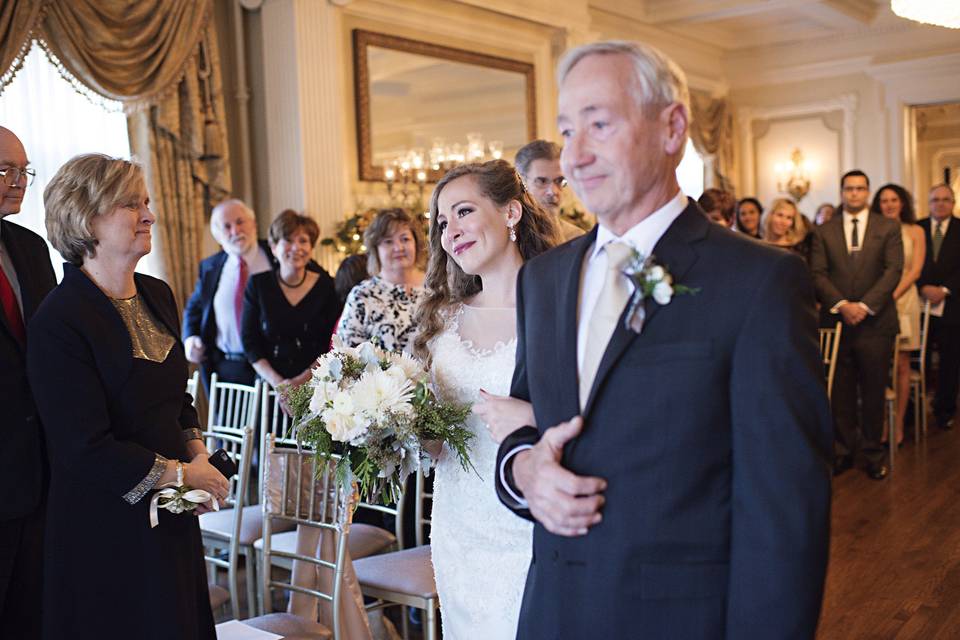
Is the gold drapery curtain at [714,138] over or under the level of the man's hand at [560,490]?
over

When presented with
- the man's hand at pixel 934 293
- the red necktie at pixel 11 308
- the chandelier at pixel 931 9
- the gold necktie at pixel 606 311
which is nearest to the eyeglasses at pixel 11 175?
the red necktie at pixel 11 308

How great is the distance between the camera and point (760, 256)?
1399 mm

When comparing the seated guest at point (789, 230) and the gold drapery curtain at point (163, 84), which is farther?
the seated guest at point (789, 230)

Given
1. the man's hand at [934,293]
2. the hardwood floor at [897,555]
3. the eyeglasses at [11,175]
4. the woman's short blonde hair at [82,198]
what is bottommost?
the hardwood floor at [897,555]

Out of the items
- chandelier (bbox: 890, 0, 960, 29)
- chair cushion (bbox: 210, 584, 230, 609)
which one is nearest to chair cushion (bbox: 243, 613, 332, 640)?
chair cushion (bbox: 210, 584, 230, 609)

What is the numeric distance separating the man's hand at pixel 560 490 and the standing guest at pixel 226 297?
4.36 m

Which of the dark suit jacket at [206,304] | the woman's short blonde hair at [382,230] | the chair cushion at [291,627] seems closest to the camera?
the chair cushion at [291,627]

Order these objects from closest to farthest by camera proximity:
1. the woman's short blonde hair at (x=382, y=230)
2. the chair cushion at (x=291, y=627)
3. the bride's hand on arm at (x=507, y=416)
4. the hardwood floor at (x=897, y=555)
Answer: the bride's hand on arm at (x=507, y=416), the chair cushion at (x=291, y=627), the hardwood floor at (x=897, y=555), the woman's short blonde hair at (x=382, y=230)

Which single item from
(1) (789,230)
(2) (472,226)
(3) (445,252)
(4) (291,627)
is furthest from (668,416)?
(1) (789,230)

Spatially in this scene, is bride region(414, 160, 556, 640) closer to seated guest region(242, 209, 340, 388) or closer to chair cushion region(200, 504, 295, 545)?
chair cushion region(200, 504, 295, 545)

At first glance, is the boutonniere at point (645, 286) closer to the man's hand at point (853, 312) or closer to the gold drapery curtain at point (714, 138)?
the man's hand at point (853, 312)

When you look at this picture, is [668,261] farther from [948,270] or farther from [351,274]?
[948,270]

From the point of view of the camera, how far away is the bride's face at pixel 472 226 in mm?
2547

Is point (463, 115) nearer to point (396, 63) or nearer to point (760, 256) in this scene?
point (396, 63)
